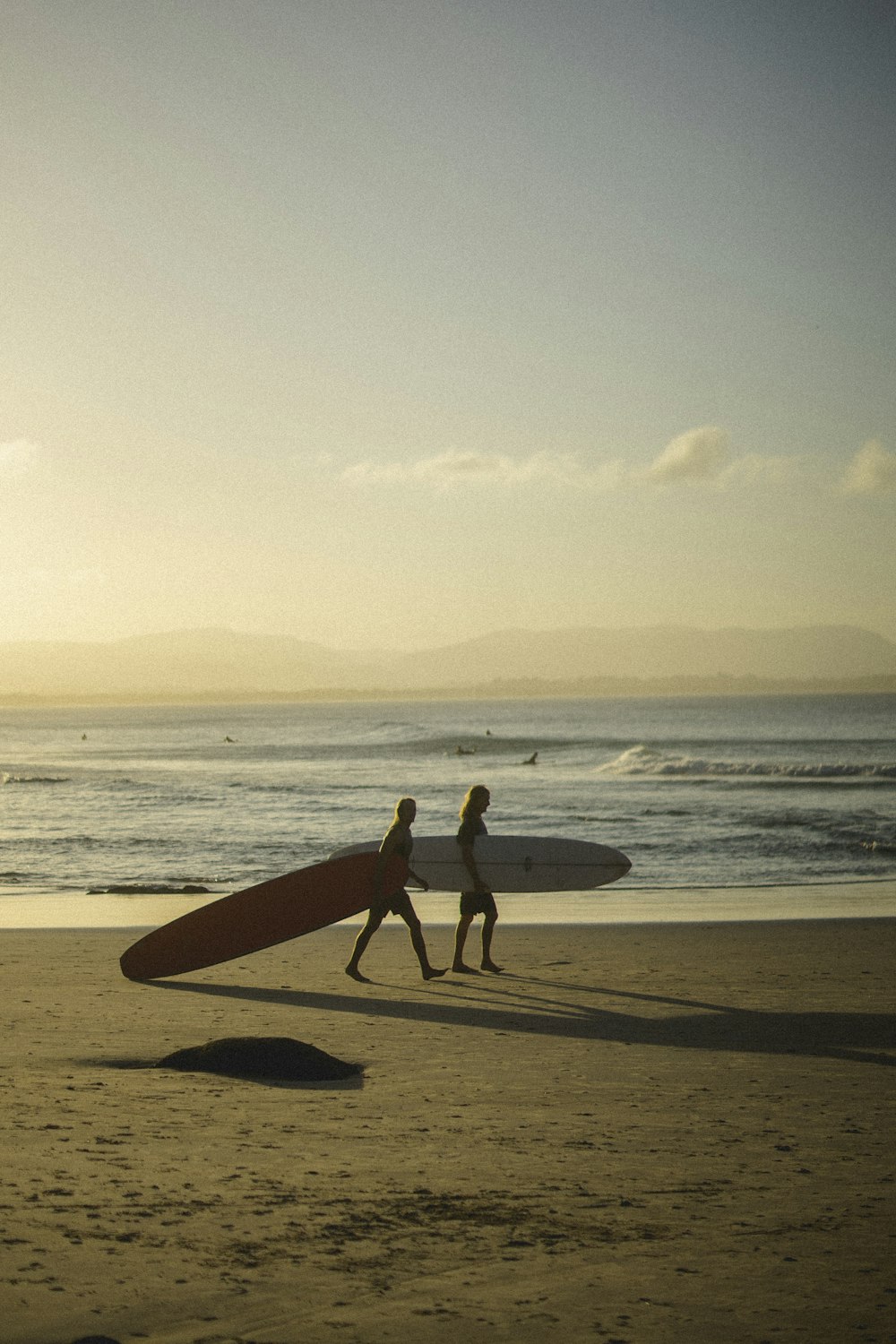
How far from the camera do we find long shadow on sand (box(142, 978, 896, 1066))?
762 cm

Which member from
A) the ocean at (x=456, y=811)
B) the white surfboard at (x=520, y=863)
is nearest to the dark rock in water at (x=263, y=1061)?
the white surfboard at (x=520, y=863)

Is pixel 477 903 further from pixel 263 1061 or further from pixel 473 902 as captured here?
pixel 263 1061

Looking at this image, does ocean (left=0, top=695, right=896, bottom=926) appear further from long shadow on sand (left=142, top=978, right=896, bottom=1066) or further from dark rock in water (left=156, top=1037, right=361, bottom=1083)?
dark rock in water (left=156, top=1037, right=361, bottom=1083)

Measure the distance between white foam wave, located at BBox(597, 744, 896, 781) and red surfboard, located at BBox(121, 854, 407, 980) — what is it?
114ft

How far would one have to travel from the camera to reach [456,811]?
29.6 metres

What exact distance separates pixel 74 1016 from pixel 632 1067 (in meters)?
3.96

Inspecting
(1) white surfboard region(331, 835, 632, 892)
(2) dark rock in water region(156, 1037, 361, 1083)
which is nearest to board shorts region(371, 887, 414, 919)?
(1) white surfboard region(331, 835, 632, 892)

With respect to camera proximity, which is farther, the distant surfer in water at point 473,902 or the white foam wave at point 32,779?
the white foam wave at point 32,779

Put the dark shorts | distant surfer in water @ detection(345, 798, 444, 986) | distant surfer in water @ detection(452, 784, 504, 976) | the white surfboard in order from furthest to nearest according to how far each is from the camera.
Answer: the white surfboard < the dark shorts < distant surfer in water @ detection(452, 784, 504, 976) < distant surfer in water @ detection(345, 798, 444, 986)

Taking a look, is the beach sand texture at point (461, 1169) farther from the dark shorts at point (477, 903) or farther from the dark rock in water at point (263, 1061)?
the dark shorts at point (477, 903)

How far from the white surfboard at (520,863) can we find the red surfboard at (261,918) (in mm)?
675

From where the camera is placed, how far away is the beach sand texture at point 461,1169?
382 centimetres

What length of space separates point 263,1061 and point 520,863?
18.7ft

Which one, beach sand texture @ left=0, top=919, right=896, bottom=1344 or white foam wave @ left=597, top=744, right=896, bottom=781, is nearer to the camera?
beach sand texture @ left=0, top=919, right=896, bottom=1344
